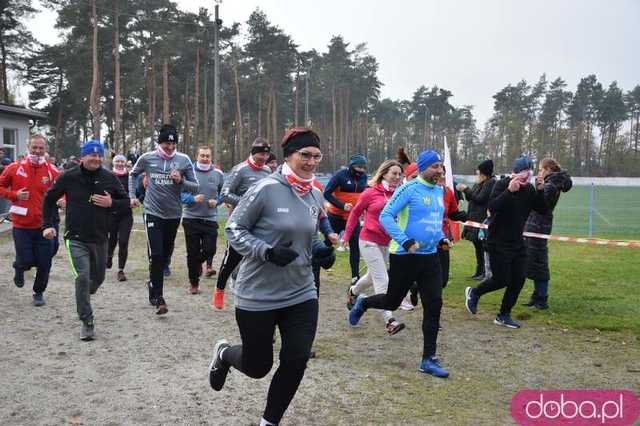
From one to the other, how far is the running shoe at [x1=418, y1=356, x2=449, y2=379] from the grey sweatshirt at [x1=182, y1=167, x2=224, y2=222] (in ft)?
15.0

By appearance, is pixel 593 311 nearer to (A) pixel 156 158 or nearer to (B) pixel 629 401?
(B) pixel 629 401

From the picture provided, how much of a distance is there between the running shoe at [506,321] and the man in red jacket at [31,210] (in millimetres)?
5907

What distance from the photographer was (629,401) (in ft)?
16.0

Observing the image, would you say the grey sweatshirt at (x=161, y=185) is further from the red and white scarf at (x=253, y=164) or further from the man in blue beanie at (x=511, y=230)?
the man in blue beanie at (x=511, y=230)

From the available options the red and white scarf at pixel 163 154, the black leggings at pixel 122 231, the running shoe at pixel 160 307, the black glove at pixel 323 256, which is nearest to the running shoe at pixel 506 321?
the black glove at pixel 323 256

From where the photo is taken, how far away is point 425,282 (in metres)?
5.60

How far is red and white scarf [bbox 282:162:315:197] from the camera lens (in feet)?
12.9

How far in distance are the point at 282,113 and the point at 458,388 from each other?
63.5 m

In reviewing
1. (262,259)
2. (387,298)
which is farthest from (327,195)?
(262,259)

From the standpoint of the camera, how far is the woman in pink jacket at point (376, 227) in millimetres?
7078

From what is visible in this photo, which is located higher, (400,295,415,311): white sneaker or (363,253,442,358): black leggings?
(363,253,442,358): black leggings

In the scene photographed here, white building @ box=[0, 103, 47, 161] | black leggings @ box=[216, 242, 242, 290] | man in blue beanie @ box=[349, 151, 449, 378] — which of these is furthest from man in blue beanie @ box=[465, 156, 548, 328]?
white building @ box=[0, 103, 47, 161]

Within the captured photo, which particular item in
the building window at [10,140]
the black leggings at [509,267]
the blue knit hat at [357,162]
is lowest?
the black leggings at [509,267]

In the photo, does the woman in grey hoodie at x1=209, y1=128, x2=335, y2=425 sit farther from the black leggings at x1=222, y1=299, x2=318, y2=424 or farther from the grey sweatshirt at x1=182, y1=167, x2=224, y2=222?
the grey sweatshirt at x1=182, y1=167, x2=224, y2=222
